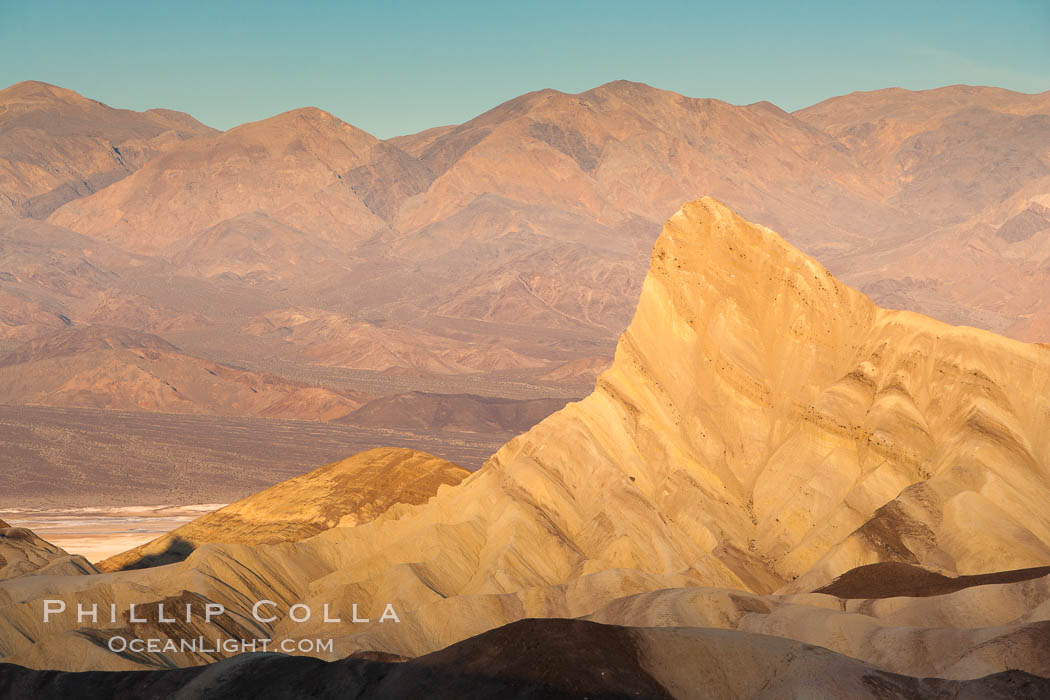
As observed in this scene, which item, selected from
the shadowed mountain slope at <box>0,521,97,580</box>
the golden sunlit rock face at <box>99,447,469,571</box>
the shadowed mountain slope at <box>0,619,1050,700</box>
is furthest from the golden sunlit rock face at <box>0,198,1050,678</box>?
the golden sunlit rock face at <box>99,447,469,571</box>

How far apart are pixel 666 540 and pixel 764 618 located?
48.2ft

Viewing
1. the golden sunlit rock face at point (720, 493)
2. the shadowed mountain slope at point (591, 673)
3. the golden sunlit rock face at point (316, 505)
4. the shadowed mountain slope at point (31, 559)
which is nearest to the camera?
the shadowed mountain slope at point (591, 673)

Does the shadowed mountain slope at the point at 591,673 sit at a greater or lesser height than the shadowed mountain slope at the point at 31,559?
greater

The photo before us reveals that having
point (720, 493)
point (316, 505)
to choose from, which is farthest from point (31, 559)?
point (720, 493)

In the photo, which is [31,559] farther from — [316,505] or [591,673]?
[591,673]

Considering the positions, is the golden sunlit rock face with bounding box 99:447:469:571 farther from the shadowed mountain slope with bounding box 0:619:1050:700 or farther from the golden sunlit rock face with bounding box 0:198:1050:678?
the shadowed mountain slope with bounding box 0:619:1050:700

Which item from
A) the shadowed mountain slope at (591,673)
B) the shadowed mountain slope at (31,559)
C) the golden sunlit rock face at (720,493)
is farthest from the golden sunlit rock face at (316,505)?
the shadowed mountain slope at (591,673)

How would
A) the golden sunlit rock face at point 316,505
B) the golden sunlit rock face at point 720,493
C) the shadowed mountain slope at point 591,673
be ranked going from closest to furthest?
the shadowed mountain slope at point 591,673 → the golden sunlit rock face at point 720,493 → the golden sunlit rock face at point 316,505

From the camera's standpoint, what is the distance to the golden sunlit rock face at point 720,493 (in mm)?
55125

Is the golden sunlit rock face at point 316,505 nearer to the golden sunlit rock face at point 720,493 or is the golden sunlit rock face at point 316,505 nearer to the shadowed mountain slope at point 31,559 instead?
the shadowed mountain slope at point 31,559

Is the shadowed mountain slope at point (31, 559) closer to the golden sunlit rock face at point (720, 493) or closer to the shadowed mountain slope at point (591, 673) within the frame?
the golden sunlit rock face at point (720, 493)

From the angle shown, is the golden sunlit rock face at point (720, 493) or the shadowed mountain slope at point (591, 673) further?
the golden sunlit rock face at point (720, 493)

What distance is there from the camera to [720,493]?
218 ft

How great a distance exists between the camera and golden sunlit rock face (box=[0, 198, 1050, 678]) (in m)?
55.1
